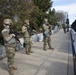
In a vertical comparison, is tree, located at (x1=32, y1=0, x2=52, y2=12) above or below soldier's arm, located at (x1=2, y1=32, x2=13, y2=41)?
above

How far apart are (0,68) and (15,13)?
6.71m

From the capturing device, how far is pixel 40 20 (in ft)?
111

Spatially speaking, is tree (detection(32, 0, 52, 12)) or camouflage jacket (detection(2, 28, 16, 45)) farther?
tree (detection(32, 0, 52, 12))

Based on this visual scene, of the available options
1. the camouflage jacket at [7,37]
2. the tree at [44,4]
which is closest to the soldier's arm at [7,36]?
the camouflage jacket at [7,37]

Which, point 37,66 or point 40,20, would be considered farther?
point 40,20

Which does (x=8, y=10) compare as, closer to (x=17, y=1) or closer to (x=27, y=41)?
(x=17, y=1)

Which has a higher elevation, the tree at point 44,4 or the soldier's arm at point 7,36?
the tree at point 44,4

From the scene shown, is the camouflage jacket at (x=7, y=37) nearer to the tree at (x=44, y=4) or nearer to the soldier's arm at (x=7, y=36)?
the soldier's arm at (x=7, y=36)

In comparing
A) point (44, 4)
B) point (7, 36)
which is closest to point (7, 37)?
point (7, 36)

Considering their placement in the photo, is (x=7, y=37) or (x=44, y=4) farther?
(x=44, y=4)

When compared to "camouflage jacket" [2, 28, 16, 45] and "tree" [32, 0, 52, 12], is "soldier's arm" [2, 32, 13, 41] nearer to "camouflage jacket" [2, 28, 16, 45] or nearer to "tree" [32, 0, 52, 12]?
"camouflage jacket" [2, 28, 16, 45]

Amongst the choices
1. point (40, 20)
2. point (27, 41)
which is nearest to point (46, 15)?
point (40, 20)

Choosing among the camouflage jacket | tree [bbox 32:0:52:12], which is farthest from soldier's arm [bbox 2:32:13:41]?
tree [bbox 32:0:52:12]

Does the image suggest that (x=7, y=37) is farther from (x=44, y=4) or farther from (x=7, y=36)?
(x=44, y=4)
